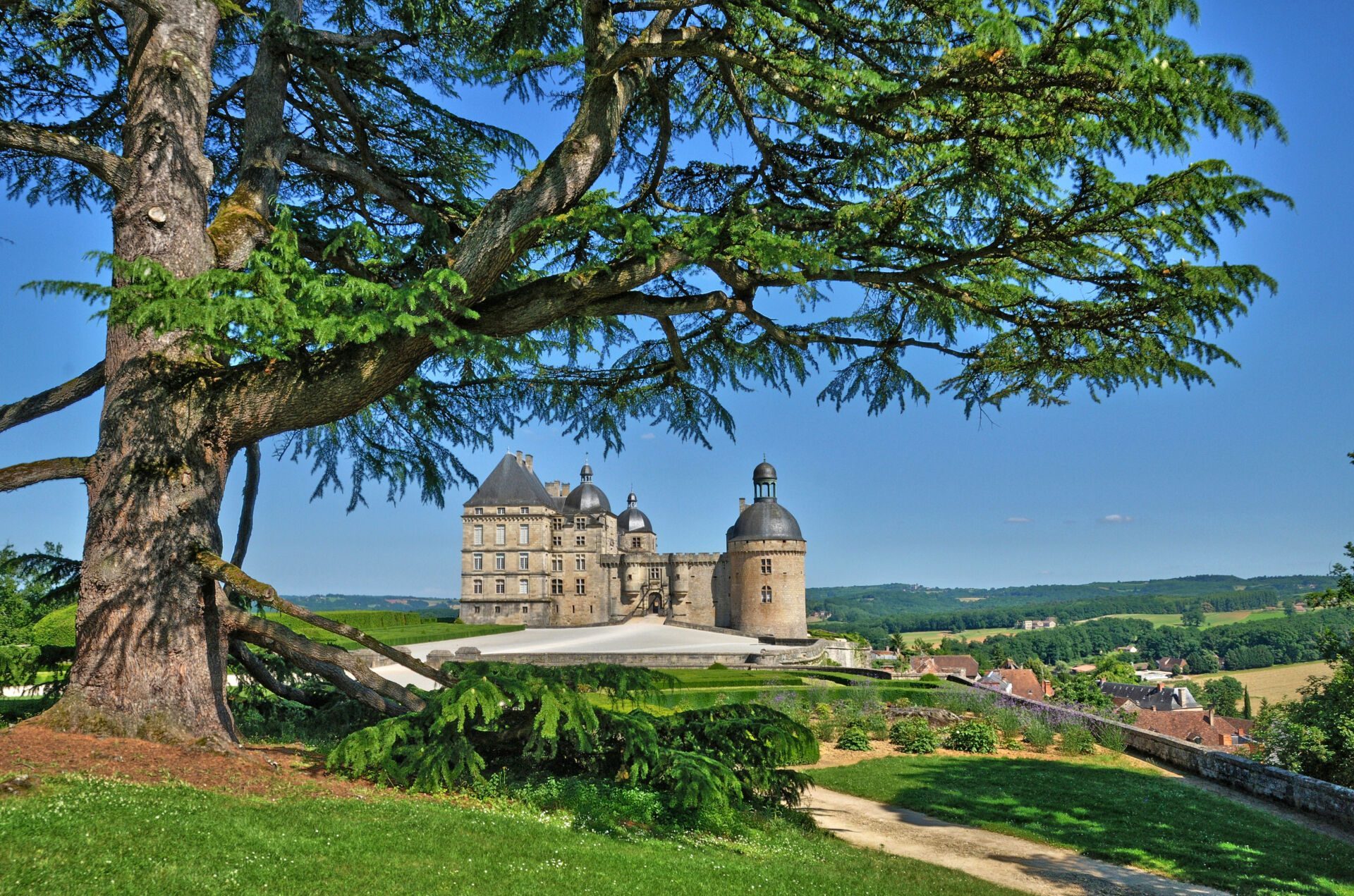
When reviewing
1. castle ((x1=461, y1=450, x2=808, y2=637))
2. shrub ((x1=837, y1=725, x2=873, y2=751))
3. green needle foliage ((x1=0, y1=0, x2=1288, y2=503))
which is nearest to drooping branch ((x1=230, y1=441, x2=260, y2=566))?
green needle foliage ((x1=0, y1=0, x2=1288, y2=503))

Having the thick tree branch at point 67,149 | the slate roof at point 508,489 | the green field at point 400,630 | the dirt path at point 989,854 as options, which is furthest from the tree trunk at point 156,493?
the slate roof at point 508,489

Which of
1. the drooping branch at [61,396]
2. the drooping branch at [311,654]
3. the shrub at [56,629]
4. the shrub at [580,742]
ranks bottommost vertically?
the shrub at [56,629]

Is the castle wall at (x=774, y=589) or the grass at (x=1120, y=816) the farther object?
the castle wall at (x=774, y=589)

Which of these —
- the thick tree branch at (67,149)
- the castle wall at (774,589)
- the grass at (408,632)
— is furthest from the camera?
the castle wall at (774,589)

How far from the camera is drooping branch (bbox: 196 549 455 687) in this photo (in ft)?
19.4

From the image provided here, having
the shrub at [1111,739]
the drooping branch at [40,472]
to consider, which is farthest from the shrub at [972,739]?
the drooping branch at [40,472]

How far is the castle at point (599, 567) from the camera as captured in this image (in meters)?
44.7

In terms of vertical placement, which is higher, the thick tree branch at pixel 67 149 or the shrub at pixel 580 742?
the thick tree branch at pixel 67 149

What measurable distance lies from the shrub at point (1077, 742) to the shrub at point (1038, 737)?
0.22 metres

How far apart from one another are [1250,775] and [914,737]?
13.8 feet

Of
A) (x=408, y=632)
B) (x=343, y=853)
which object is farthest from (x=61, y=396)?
(x=408, y=632)

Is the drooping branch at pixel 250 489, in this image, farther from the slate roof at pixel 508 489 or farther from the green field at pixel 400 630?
the slate roof at pixel 508 489

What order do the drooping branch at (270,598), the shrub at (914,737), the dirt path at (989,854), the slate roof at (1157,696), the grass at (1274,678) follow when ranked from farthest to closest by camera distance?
the grass at (1274,678), the slate roof at (1157,696), the shrub at (914,737), the dirt path at (989,854), the drooping branch at (270,598)

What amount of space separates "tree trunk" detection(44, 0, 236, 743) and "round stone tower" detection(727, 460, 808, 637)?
39407 mm
